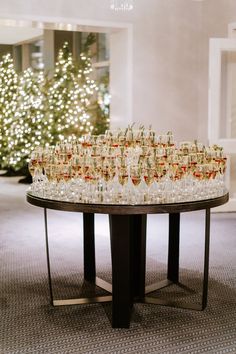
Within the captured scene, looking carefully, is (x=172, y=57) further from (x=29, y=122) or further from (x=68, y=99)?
(x=29, y=122)

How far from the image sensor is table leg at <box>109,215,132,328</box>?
3127 millimetres

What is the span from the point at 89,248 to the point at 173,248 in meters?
0.58

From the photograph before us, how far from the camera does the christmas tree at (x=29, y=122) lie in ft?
31.6

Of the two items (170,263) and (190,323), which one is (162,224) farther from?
(190,323)

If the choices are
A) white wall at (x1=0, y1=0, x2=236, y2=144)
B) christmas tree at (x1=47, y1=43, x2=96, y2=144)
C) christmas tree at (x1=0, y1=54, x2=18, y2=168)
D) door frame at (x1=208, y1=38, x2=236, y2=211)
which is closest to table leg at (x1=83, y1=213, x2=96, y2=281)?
door frame at (x1=208, y1=38, x2=236, y2=211)

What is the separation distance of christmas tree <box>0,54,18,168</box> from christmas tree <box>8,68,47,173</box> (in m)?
0.09

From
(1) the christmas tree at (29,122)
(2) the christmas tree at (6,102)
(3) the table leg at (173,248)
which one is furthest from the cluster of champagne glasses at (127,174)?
(2) the christmas tree at (6,102)

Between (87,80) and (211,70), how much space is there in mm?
3709

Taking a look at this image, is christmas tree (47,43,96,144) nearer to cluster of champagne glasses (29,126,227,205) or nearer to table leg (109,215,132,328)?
cluster of champagne glasses (29,126,227,205)

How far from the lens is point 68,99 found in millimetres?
9734

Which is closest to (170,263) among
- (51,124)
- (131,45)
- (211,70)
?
(211,70)

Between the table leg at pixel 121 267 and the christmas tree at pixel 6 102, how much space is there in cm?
684

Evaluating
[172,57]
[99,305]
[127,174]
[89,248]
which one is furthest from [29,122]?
[127,174]

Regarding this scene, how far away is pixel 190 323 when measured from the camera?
3254 millimetres
